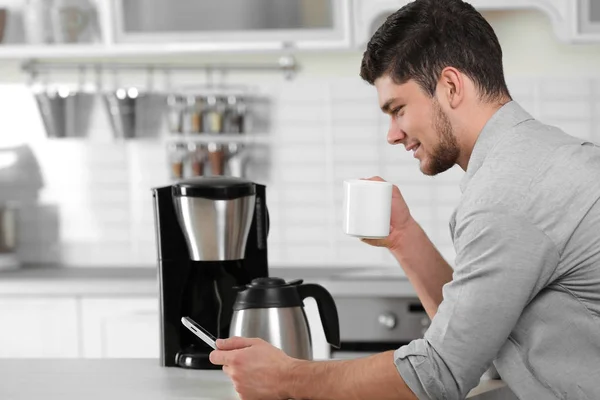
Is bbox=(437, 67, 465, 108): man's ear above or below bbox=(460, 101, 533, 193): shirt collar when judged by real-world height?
above

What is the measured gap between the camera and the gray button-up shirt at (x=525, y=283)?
1.35m

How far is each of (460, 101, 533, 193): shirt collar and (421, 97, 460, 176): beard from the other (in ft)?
0.19

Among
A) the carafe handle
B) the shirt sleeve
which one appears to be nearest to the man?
the shirt sleeve

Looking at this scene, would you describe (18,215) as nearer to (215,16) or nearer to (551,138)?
(215,16)

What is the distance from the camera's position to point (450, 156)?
161 centimetres

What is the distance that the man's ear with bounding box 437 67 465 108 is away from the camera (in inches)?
60.6

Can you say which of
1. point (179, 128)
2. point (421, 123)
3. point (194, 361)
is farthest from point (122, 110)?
point (421, 123)

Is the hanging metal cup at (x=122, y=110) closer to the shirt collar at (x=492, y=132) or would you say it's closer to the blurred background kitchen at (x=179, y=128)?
the blurred background kitchen at (x=179, y=128)

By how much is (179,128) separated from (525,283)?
257cm

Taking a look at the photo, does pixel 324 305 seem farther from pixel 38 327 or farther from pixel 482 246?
pixel 38 327

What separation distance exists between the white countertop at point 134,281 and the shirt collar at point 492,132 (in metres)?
1.68

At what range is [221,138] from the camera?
12.4ft

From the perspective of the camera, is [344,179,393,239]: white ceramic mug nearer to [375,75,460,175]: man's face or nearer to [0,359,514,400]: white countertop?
[375,75,460,175]: man's face

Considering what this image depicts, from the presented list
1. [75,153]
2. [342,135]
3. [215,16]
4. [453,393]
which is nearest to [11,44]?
[75,153]
